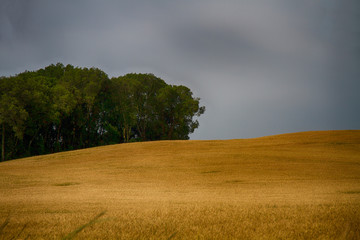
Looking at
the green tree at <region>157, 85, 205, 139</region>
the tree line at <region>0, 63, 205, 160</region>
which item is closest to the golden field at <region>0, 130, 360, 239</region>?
the tree line at <region>0, 63, 205, 160</region>

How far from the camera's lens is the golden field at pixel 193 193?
4715 millimetres

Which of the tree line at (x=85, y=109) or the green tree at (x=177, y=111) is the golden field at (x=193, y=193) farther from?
the green tree at (x=177, y=111)

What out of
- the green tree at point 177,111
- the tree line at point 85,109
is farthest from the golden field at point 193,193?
the green tree at point 177,111

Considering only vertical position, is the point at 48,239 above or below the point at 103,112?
below

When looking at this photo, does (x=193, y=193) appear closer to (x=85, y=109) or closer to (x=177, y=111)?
(x=85, y=109)

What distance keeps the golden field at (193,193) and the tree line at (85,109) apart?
13982mm

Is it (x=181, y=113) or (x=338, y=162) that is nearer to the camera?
(x=338, y=162)

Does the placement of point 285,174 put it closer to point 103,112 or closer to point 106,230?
point 106,230

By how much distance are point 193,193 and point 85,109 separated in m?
45.5

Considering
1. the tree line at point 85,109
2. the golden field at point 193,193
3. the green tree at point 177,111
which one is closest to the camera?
the golden field at point 193,193

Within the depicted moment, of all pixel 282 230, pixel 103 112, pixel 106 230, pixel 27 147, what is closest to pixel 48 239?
pixel 106 230

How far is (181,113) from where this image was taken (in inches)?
2352

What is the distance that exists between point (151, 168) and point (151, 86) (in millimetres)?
41048

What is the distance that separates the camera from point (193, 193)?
38.4 ft
